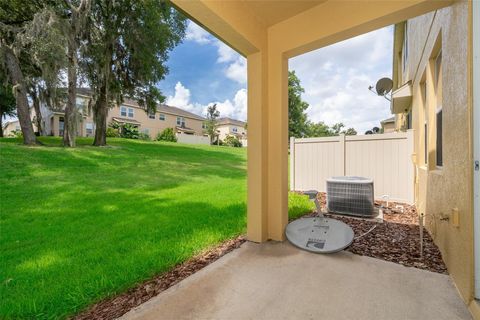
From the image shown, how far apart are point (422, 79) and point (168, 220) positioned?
4852 millimetres

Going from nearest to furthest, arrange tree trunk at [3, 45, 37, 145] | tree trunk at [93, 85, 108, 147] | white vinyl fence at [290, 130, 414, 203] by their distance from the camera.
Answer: white vinyl fence at [290, 130, 414, 203]
tree trunk at [3, 45, 37, 145]
tree trunk at [93, 85, 108, 147]

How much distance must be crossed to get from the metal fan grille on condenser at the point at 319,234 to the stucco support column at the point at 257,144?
41cm

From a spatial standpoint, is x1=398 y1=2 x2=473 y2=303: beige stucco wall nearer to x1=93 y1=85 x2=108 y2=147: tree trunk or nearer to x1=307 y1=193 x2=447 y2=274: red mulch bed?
x1=307 y1=193 x2=447 y2=274: red mulch bed

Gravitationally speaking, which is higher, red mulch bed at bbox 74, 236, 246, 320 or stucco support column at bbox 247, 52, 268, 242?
stucco support column at bbox 247, 52, 268, 242

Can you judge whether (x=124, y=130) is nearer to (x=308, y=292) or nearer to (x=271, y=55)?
(x=271, y=55)

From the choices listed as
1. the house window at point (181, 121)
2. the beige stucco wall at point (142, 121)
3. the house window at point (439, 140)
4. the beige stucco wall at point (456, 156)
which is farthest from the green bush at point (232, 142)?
the beige stucco wall at point (456, 156)

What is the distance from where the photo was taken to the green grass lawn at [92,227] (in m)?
2.06

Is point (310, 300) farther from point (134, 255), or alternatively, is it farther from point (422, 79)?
point (422, 79)

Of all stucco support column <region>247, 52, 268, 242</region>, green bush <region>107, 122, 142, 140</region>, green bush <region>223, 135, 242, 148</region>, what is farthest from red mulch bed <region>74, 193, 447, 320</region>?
green bush <region>223, 135, 242, 148</region>

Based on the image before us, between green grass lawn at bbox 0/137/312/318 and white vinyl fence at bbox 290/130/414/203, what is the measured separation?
1.13 meters

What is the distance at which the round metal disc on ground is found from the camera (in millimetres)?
2680

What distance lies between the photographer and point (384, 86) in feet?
22.8

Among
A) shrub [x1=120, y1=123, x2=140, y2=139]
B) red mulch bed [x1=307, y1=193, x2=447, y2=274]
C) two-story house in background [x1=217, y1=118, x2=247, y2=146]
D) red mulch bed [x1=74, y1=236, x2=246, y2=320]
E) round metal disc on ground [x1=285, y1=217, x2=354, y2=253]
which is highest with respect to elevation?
two-story house in background [x1=217, y1=118, x2=247, y2=146]

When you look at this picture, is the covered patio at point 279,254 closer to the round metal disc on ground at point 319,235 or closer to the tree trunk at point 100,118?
the round metal disc on ground at point 319,235
